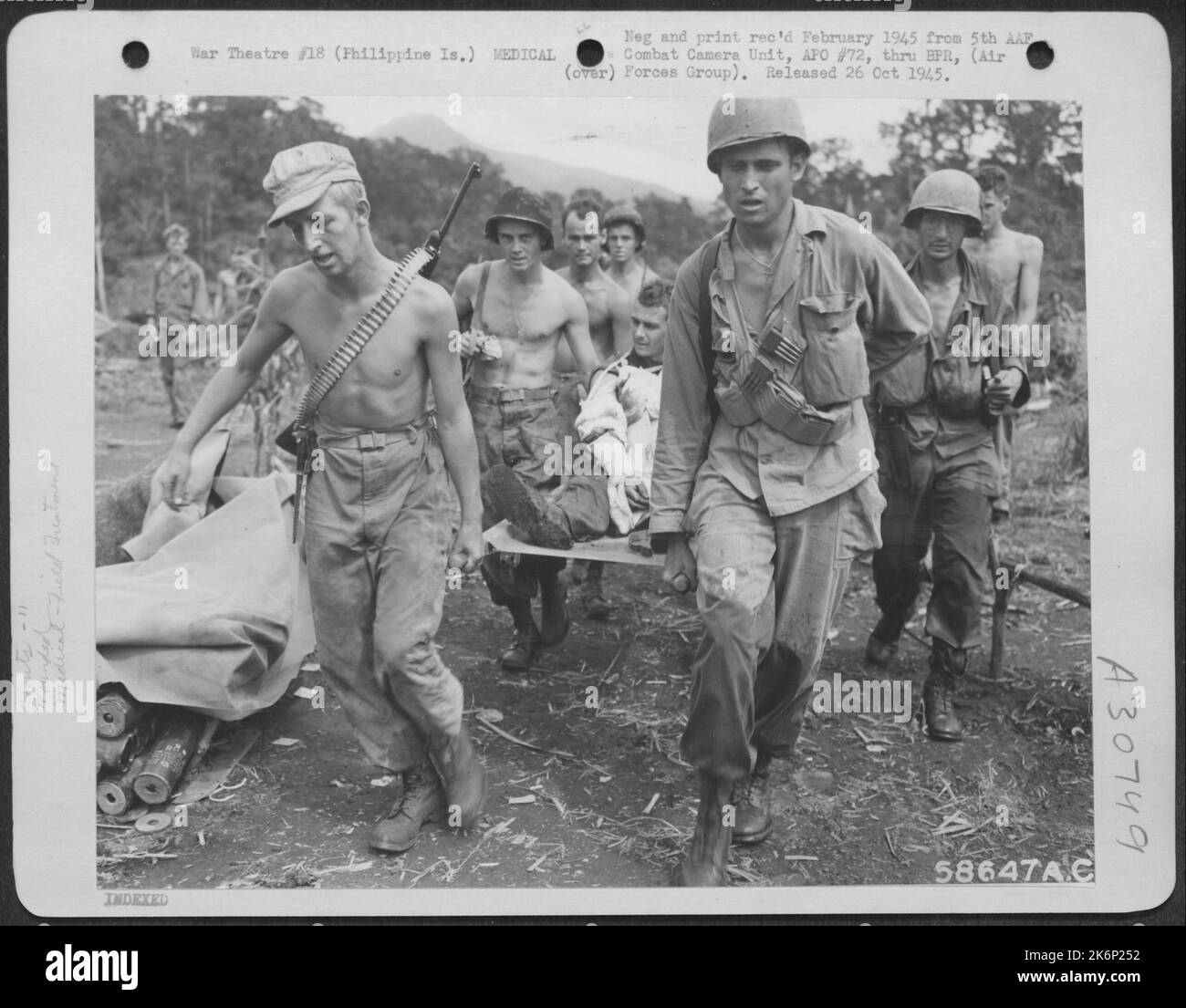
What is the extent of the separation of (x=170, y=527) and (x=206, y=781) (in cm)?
82

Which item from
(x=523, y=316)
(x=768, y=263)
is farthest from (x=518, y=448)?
(x=768, y=263)

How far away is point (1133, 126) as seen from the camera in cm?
425

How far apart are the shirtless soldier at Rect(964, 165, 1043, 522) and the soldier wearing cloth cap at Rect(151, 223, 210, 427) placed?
Result: 248 centimetres

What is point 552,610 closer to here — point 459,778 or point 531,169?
point 459,778

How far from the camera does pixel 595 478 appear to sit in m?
4.39

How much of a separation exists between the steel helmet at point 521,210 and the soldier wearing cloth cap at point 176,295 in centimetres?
95

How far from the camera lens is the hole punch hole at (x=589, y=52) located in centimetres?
421

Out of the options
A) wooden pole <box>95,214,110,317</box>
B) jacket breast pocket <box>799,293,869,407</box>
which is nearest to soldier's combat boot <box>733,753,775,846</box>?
jacket breast pocket <box>799,293,869,407</box>

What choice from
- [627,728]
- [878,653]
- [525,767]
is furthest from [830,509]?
[525,767]

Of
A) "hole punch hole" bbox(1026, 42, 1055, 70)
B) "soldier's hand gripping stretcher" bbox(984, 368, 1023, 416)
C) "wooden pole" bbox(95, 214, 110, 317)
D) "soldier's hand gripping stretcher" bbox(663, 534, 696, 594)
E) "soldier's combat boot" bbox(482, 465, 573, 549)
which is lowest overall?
"soldier's hand gripping stretcher" bbox(663, 534, 696, 594)

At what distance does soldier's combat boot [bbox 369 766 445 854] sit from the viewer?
4.12 m

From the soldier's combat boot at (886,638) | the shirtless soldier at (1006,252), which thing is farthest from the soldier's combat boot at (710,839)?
the shirtless soldier at (1006,252)

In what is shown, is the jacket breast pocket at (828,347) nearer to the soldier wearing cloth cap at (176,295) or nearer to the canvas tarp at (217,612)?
the canvas tarp at (217,612)

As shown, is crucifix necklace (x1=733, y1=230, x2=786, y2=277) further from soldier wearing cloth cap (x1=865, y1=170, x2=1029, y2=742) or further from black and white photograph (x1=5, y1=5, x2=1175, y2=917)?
soldier wearing cloth cap (x1=865, y1=170, x2=1029, y2=742)
